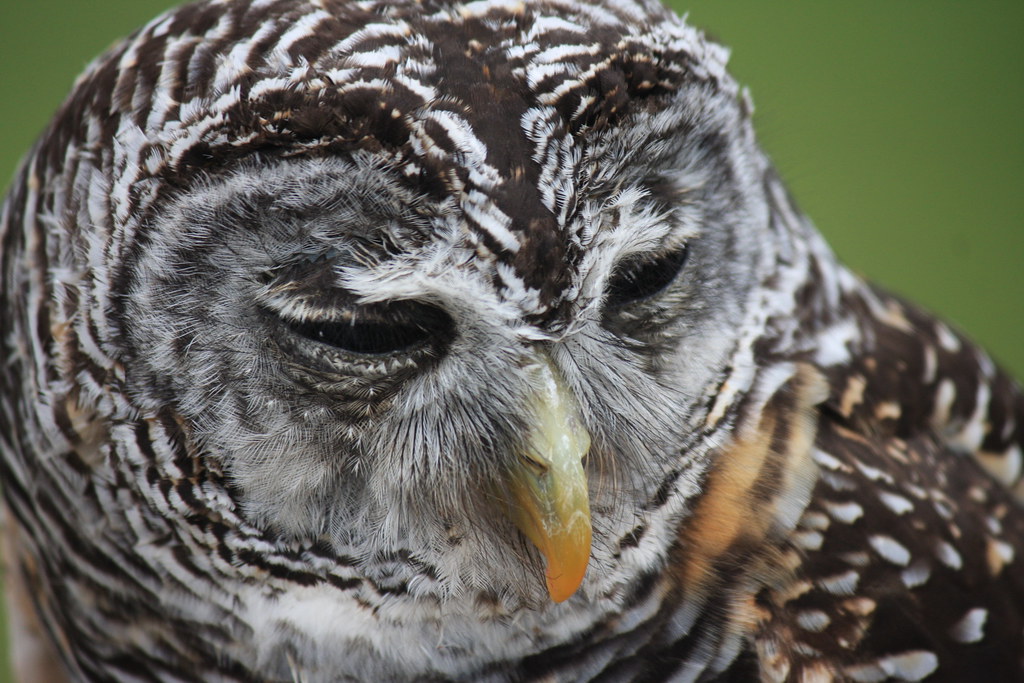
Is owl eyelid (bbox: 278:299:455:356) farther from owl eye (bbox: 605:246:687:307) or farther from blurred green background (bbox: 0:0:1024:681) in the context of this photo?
blurred green background (bbox: 0:0:1024:681)

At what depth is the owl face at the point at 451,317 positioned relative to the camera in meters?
1.14

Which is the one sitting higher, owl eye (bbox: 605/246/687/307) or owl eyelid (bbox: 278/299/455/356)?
owl eye (bbox: 605/246/687/307)

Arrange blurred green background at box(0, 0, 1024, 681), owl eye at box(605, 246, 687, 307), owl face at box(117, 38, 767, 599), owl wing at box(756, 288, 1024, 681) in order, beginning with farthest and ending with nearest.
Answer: blurred green background at box(0, 0, 1024, 681), owl wing at box(756, 288, 1024, 681), owl eye at box(605, 246, 687, 307), owl face at box(117, 38, 767, 599)

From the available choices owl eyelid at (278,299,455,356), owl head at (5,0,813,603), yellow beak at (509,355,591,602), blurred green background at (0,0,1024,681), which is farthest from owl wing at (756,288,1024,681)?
blurred green background at (0,0,1024,681)

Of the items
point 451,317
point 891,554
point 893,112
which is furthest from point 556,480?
point 893,112

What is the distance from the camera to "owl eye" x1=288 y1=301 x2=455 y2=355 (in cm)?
116

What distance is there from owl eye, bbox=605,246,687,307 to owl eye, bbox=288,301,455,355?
0.73 feet

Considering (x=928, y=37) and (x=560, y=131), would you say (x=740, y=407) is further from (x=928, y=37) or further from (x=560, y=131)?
(x=928, y=37)

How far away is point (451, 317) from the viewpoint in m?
1.17

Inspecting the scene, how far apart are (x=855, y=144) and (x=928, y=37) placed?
0.81 m

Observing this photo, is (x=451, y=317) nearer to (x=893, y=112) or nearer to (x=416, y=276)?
(x=416, y=276)

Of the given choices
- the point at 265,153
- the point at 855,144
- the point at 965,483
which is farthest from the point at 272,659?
the point at 855,144

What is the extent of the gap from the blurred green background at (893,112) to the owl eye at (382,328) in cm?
380

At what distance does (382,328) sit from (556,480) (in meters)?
0.28
